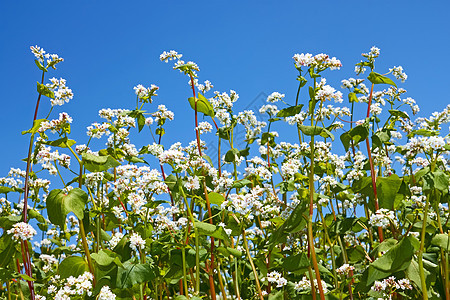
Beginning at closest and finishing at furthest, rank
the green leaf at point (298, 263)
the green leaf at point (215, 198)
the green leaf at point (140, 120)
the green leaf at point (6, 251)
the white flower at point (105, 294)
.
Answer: the white flower at point (105, 294), the green leaf at point (298, 263), the green leaf at point (6, 251), the green leaf at point (215, 198), the green leaf at point (140, 120)

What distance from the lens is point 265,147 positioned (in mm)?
5949

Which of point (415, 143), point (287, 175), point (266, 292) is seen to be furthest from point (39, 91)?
point (415, 143)

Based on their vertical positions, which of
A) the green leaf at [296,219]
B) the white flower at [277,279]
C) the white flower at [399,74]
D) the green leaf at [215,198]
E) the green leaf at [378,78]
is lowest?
the white flower at [277,279]

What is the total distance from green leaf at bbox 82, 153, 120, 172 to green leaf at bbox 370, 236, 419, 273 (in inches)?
82.0

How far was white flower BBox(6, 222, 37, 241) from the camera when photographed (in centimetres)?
360

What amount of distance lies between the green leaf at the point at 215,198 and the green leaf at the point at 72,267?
1170 millimetres

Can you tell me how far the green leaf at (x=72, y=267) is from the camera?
3635 millimetres

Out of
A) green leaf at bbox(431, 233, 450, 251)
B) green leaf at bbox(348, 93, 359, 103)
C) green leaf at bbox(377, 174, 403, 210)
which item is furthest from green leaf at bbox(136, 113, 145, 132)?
green leaf at bbox(431, 233, 450, 251)

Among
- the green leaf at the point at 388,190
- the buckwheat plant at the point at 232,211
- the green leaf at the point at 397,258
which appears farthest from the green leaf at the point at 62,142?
the green leaf at the point at 388,190

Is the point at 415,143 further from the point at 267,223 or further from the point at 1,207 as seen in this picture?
the point at 1,207

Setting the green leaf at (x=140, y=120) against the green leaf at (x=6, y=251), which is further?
the green leaf at (x=140, y=120)

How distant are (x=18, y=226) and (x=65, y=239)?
3245 millimetres

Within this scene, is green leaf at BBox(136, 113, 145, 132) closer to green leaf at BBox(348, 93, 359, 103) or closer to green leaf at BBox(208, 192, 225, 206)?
green leaf at BBox(208, 192, 225, 206)

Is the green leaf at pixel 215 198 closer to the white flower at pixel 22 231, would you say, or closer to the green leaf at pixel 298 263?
the green leaf at pixel 298 263
